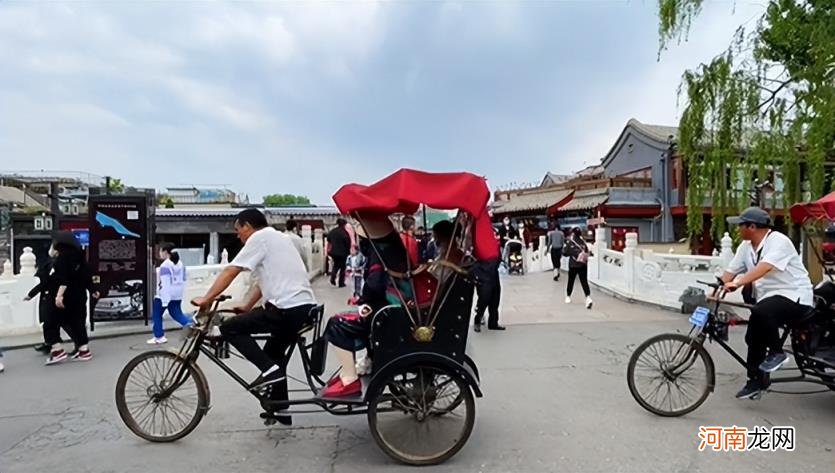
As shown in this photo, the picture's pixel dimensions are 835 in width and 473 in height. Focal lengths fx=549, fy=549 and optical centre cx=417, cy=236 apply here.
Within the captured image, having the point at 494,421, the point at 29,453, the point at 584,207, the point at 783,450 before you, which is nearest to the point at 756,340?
the point at 783,450

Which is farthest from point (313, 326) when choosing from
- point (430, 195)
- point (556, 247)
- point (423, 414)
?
point (556, 247)

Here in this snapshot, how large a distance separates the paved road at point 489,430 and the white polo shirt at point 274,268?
1081mm

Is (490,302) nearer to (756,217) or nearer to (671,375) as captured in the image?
(671,375)

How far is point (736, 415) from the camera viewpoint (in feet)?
15.0

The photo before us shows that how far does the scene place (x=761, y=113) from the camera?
10.1 meters

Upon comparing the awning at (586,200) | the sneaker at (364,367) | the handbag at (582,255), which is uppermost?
the awning at (586,200)

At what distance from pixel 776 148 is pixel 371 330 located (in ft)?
30.9

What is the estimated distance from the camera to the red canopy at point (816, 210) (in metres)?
5.34

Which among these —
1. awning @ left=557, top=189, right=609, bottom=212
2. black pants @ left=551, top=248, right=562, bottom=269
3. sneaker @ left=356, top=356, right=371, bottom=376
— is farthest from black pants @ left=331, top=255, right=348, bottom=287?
awning @ left=557, top=189, right=609, bottom=212

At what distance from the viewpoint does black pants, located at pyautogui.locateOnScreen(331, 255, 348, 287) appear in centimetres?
1433

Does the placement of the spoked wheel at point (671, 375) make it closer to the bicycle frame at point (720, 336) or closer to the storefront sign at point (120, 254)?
the bicycle frame at point (720, 336)

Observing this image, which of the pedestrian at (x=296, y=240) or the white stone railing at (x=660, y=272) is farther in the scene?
the white stone railing at (x=660, y=272)

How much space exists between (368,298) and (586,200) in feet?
72.6

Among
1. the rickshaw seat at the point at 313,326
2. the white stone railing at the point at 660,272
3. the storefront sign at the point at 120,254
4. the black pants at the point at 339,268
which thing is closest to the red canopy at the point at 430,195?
the rickshaw seat at the point at 313,326
